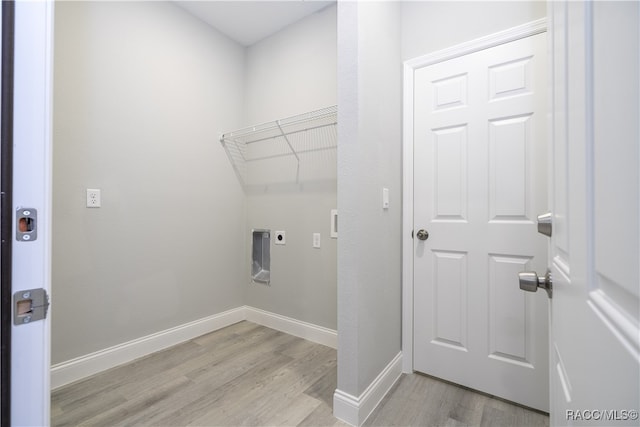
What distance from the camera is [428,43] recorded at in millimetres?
1781

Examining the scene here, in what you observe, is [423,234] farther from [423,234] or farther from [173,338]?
[173,338]

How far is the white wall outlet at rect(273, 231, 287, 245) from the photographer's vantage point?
2.56 meters

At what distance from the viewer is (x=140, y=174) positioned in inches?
82.0

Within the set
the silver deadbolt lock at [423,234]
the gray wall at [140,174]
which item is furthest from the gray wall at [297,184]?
the silver deadbolt lock at [423,234]

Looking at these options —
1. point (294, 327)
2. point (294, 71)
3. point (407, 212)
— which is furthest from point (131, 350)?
point (294, 71)

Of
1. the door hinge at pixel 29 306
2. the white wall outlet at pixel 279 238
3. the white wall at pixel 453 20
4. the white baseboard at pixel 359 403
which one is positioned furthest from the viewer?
the white wall outlet at pixel 279 238

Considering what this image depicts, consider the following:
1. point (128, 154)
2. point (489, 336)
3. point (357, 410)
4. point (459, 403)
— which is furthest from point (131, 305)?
point (489, 336)

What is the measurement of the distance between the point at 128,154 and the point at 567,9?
238cm

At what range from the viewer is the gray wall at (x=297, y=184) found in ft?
7.55

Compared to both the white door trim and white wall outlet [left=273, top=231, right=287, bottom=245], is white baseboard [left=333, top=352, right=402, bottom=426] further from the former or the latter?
white wall outlet [left=273, top=231, right=287, bottom=245]

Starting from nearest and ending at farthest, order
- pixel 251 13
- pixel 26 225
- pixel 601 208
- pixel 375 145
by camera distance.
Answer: pixel 601 208 → pixel 26 225 → pixel 375 145 → pixel 251 13

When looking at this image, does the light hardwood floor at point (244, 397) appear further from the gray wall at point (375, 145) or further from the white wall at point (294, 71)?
the white wall at point (294, 71)

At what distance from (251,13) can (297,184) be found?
1497 mm

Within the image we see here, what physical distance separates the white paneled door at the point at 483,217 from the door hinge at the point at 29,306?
1748 mm
